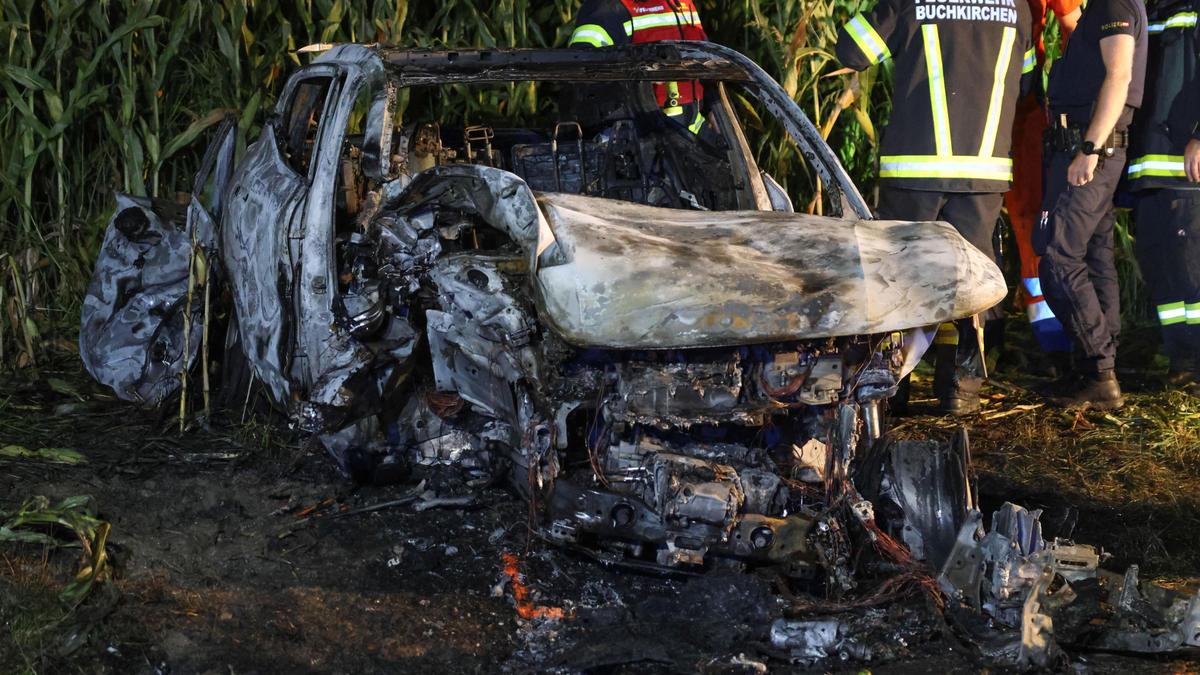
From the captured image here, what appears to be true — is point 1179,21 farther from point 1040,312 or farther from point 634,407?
point 634,407

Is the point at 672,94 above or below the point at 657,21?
below

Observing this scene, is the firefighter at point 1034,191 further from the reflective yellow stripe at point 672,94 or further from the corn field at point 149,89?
the reflective yellow stripe at point 672,94

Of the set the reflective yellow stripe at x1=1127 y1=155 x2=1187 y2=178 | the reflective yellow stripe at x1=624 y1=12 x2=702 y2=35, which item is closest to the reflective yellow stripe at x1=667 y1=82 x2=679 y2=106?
the reflective yellow stripe at x1=624 y1=12 x2=702 y2=35

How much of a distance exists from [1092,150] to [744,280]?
3.00m

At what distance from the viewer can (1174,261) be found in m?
6.19

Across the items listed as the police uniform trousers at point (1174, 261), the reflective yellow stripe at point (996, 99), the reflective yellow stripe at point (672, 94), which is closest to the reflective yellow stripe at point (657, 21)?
the reflective yellow stripe at point (672, 94)

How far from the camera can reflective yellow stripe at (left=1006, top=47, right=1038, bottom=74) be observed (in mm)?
6430

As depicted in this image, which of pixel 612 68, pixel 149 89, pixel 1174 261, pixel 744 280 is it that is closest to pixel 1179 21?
pixel 1174 261

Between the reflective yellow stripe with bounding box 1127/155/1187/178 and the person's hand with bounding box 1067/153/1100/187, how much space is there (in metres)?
0.26

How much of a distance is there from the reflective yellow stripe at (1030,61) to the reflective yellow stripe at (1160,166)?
667 mm

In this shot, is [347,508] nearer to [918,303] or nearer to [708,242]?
[708,242]

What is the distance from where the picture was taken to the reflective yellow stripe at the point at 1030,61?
21.1 ft

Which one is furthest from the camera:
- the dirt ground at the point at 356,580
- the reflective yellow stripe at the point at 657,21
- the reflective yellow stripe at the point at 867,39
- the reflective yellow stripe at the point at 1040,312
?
the reflective yellow stripe at the point at 1040,312

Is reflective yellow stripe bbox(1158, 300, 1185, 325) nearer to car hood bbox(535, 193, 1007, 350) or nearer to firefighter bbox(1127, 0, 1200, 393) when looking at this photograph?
firefighter bbox(1127, 0, 1200, 393)
